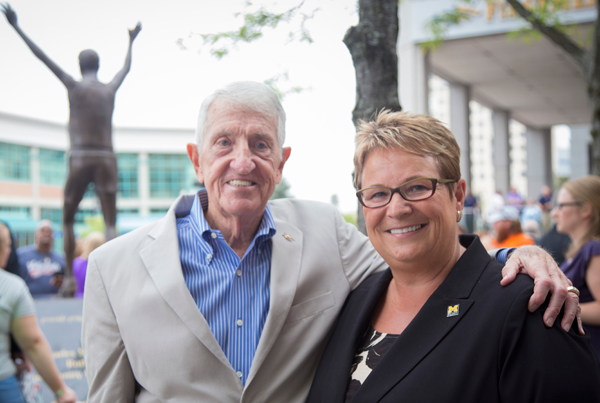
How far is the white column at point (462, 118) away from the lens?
17.0 m

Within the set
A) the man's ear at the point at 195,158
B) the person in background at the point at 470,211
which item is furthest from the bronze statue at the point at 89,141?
the person in background at the point at 470,211

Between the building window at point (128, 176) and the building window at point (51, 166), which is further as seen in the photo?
the building window at point (128, 176)

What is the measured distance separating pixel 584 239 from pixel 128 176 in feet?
139

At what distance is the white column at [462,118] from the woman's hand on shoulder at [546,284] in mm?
15804

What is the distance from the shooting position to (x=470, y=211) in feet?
53.4

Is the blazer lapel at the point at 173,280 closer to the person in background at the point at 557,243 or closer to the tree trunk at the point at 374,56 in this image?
the tree trunk at the point at 374,56

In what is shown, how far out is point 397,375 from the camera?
5.57ft

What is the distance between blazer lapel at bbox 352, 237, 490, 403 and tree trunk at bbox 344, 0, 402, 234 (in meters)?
1.45

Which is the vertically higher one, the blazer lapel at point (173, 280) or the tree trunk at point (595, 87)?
the tree trunk at point (595, 87)

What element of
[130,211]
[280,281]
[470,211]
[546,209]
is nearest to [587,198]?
[280,281]

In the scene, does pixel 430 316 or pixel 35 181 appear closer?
pixel 430 316

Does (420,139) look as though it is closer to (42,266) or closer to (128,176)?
(42,266)

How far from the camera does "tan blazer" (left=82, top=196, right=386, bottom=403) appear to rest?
6.59 feet

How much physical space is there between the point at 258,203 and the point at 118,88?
12.1 ft
